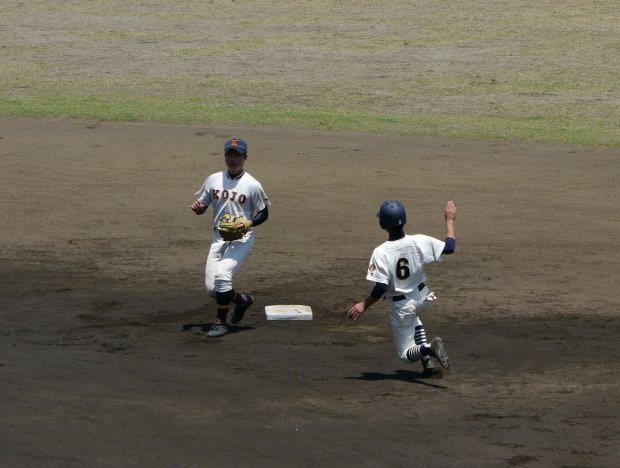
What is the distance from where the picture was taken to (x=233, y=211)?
1141 centimetres

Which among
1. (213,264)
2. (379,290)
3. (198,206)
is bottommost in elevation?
(213,264)

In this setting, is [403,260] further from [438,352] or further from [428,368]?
[428,368]

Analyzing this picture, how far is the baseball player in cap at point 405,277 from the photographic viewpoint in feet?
30.8

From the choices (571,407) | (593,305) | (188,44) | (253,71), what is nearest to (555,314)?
(593,305)

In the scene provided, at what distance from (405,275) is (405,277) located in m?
0.02

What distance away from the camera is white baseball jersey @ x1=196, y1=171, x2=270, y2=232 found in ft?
37.4

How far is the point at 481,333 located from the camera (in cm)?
1121

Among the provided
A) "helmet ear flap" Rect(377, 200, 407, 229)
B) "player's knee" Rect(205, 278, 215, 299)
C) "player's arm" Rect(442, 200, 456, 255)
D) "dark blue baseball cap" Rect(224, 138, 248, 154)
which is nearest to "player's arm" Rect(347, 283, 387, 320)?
"helmet ear flap" Rect(377, 200, 407, 229)

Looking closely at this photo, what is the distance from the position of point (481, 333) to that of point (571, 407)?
2351 millimetres

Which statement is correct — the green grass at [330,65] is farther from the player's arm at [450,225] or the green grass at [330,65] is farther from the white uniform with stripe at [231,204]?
the player's arm at [450,225]

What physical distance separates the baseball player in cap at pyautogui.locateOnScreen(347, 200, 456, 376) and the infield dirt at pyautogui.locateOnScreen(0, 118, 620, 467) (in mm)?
316

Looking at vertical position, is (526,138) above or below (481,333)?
above

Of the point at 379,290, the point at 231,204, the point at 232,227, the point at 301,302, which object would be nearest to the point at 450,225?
the point at 379,290

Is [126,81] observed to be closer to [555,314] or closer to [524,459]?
[555,314]
